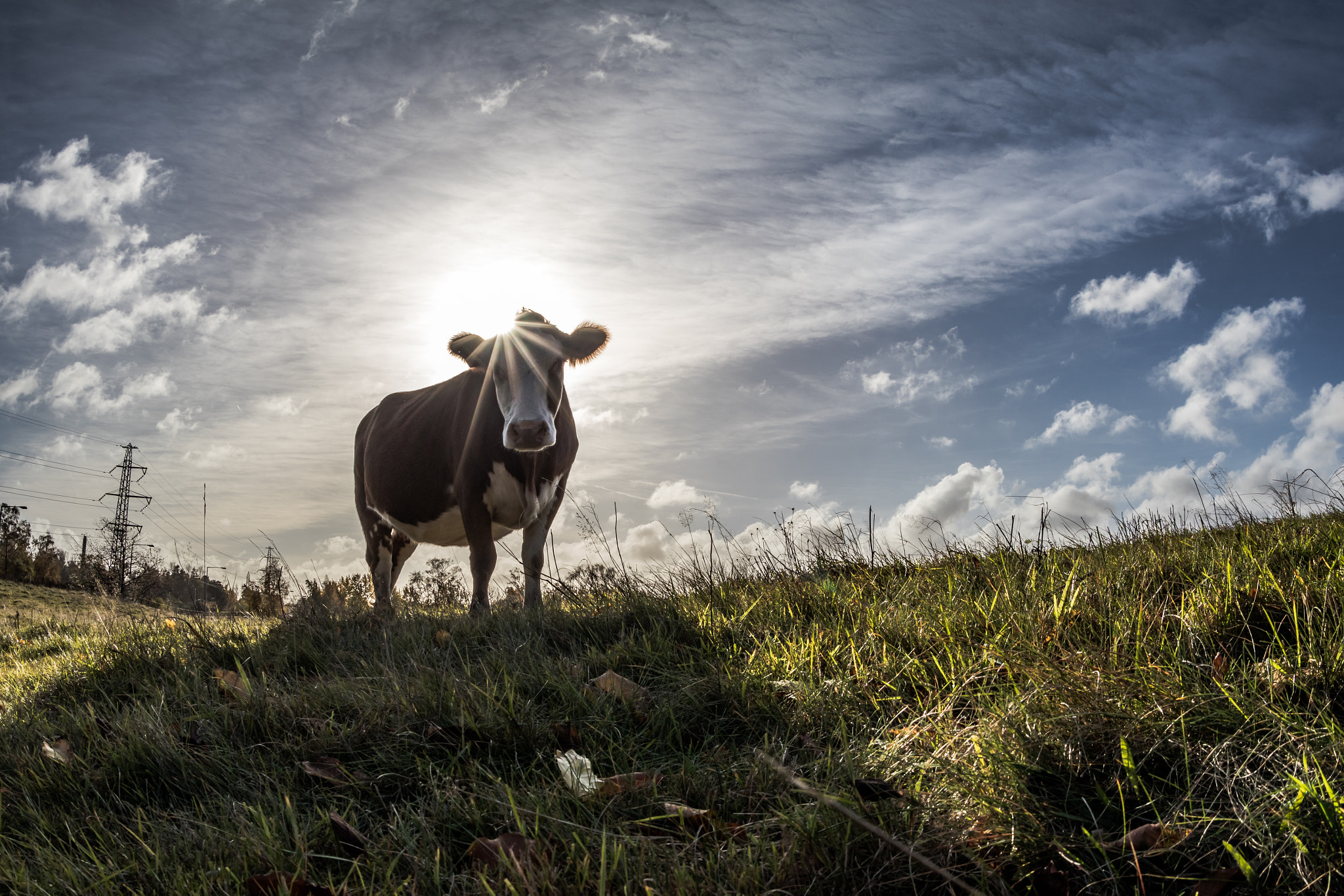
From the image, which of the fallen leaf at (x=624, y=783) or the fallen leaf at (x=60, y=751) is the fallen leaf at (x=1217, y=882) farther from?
the fallen leaf at (x=60, y=751)

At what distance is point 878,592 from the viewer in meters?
4.03

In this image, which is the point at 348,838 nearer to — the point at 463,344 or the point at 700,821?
the point at 700,821

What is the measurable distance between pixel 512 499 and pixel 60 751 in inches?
168

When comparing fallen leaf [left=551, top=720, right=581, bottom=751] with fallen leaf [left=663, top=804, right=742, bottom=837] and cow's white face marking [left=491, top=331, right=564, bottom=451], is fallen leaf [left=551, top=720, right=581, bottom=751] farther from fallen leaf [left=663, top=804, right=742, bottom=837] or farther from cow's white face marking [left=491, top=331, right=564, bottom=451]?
cow's white face marking [left=491, top=331, right=564, bottom=451]

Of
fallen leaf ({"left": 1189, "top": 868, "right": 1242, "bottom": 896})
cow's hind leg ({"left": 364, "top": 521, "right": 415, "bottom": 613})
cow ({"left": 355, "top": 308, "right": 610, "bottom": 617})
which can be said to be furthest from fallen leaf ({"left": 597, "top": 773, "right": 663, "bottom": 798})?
cow's hind leg ({"left": 364, "top": 521, "right": 415, "bottom": 613})

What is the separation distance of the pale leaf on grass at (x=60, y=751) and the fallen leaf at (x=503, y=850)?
7.30 ft

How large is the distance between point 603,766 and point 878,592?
2.00 metres

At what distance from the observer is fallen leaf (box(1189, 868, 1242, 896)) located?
1639 mm

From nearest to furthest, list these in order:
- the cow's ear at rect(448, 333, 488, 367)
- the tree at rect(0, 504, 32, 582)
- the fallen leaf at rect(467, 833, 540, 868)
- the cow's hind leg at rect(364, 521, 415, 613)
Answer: the fallen leaf at rect(467, 833, 540, 868), the cow's ear at rect(448, 333, 488, 367), the cow's hind leg at rect(364, 521, 415, 613), the tree at rect(0, 504, 32, 582)

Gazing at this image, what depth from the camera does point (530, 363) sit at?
7.11 m

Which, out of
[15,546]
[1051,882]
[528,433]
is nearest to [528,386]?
[528,433]

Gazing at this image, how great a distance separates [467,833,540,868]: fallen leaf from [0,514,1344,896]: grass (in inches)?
1.4

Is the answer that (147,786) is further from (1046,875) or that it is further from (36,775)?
(1046,875)

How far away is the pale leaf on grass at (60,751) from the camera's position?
3.19m
